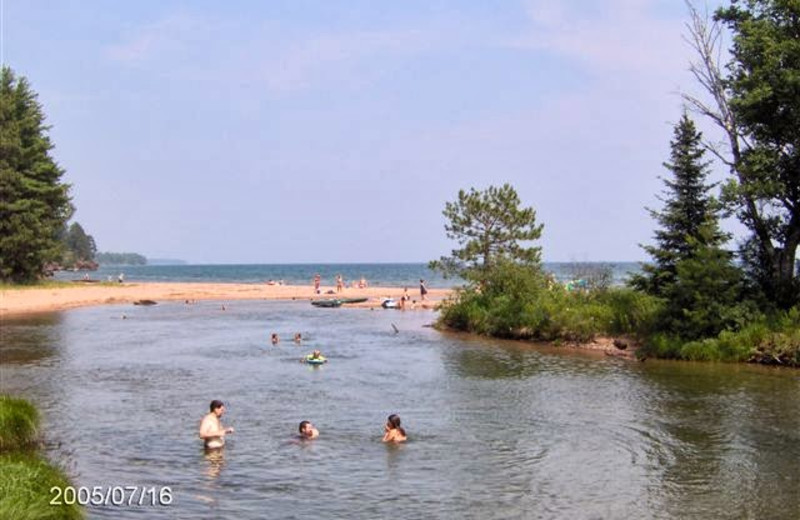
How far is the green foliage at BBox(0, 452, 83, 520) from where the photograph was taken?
10.7 m

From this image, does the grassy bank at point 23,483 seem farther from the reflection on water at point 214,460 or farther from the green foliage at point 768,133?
the green foliage at point 768,133

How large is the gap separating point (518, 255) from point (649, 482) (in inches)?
1340

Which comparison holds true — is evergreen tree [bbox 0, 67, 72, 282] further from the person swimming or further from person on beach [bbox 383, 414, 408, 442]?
person on beach [bbox 383, 414, 408, 442]

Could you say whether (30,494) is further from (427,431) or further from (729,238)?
(729,238)

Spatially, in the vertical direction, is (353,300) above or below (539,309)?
below

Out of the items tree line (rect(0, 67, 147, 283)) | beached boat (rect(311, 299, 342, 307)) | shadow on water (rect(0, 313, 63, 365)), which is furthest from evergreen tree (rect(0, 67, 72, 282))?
beached boat (rect(311, 299, 342, 307))

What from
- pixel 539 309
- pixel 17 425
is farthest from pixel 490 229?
pixel 17 425

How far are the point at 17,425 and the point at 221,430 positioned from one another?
182 inches

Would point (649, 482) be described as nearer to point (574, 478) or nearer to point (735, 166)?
point (574, 478)

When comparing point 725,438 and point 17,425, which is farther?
point 725,438

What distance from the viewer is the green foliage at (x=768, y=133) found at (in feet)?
105

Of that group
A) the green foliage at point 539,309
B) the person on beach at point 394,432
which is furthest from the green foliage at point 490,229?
the person on beach at point 394,432

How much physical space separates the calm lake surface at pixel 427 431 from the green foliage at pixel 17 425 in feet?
2.30

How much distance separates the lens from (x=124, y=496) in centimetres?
1502
